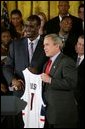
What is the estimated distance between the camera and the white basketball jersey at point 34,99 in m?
4.14

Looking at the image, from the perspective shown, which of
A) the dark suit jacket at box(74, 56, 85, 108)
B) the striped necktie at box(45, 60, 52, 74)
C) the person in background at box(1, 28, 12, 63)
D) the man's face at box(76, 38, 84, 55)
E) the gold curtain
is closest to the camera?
the striped necktie at box(45, 60, 52, 74)

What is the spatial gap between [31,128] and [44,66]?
667 mm

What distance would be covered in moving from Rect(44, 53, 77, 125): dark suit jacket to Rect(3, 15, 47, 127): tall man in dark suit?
385 mm

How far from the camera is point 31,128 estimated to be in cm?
423

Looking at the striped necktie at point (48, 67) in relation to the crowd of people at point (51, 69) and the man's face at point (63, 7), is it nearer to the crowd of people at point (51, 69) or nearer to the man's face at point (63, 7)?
the crowd of people at point (51, 69)

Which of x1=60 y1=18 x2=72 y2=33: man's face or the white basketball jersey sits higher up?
x1=60 y1=18 x2=72 y2=33: man's face

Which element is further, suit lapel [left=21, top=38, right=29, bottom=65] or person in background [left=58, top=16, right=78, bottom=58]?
person in background [left=58, top=16, right=78, bottom=58]

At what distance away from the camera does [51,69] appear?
409cm

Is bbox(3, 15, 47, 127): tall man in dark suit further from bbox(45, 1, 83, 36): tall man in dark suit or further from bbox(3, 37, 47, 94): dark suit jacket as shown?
bbox(45, 1, 83, 36): tall man in dark suit

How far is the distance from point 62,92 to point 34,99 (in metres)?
0.34

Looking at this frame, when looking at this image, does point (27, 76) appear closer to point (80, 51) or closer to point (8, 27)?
point (80, 51)

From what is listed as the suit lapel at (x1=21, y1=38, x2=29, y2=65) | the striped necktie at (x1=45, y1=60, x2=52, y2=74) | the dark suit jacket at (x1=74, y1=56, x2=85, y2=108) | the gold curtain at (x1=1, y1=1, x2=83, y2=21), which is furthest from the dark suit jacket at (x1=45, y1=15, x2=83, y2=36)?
the gold curtain at (x1=1, y1=1, x2=83, y2=21)

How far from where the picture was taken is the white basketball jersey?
414 centimetres

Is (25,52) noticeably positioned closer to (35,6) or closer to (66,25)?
(66,25)
